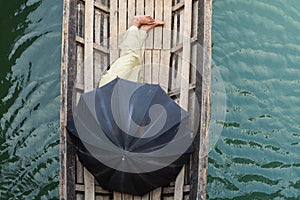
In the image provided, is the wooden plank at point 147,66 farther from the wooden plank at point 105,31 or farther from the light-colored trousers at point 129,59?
the wooden plank at point 105,31

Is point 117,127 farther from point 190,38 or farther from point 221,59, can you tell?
point 221,59

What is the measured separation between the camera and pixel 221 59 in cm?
597

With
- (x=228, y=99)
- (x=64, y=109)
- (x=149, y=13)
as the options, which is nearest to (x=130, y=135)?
(x=64, y=109)

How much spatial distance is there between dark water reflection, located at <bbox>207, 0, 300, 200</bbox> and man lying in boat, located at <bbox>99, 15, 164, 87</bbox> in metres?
1.07

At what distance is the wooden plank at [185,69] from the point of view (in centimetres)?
462

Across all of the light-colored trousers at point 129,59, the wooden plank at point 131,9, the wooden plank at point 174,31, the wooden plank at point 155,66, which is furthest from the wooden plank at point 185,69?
the wooden plank at point 131,9

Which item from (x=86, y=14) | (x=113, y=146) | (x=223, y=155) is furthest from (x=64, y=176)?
(x=223, y=155)

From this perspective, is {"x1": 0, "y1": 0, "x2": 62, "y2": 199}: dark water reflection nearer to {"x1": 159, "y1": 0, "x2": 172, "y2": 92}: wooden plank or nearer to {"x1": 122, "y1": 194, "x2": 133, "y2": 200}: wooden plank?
{"x1": 122, "y1": 194, "x2": 133, "y2": 200}: wooden plank

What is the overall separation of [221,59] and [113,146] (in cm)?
201

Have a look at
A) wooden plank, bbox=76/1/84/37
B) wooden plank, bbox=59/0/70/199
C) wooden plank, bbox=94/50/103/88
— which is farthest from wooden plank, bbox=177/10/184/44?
wooden plank, bbox=59/0/70/199

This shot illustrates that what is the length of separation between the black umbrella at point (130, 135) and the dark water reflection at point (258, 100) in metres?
1.27

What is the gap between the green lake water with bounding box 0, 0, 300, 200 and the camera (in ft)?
18.5

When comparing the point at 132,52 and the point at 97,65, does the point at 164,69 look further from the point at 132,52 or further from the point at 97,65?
the point at 97,65

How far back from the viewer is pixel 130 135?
429 cm
